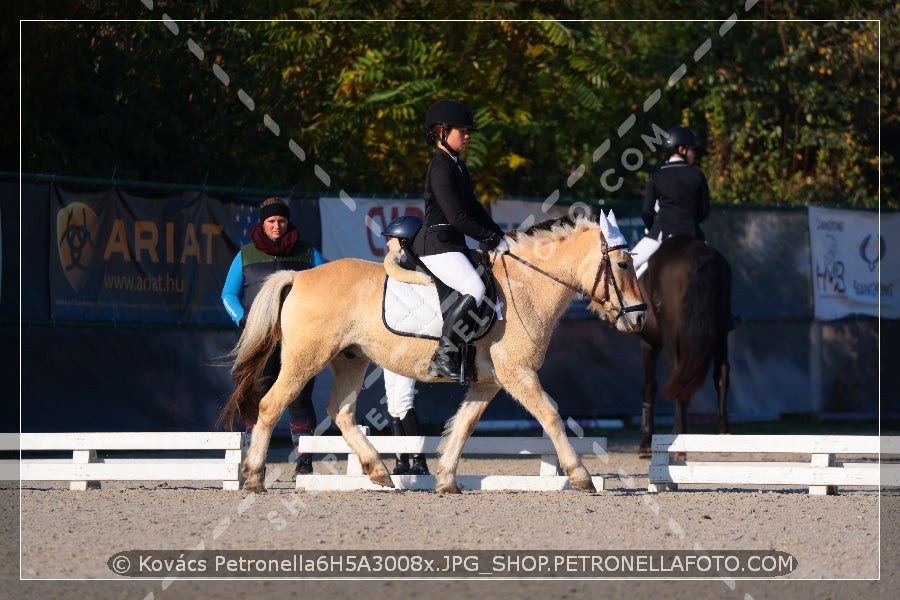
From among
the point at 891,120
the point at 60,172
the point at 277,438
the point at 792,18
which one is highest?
the point at 792,18

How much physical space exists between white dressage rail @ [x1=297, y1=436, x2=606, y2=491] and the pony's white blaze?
0.68 feet

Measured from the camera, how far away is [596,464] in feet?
35.9

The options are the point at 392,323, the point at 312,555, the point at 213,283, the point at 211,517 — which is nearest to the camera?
the point at 312,555

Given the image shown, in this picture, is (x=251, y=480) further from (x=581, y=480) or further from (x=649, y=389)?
(x=649, y=389)

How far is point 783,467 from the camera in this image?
8547 millimetres

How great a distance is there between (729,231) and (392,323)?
8360 mm

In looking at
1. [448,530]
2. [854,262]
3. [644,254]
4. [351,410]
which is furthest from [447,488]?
[854,262]

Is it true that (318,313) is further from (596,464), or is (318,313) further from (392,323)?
(596,464)

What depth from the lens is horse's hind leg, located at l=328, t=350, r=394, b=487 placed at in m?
8.13

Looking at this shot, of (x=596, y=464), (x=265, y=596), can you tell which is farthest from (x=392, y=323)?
(x=596, y=464)

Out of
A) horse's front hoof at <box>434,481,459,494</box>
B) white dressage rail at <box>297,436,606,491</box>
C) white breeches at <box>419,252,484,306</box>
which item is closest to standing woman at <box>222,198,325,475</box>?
white dressage rail at <box>297,436,606,491</box>

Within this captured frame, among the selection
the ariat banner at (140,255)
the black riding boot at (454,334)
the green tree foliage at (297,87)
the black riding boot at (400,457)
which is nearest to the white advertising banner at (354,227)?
the green tree foliage at (297,87)

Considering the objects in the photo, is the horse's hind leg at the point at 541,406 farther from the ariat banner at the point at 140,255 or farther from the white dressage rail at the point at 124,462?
the ariat banner at the point at 140,255

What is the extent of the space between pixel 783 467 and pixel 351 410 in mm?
3044
